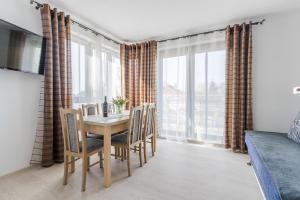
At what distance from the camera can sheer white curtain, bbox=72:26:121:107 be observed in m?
3.24

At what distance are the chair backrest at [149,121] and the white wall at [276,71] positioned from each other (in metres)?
1.93

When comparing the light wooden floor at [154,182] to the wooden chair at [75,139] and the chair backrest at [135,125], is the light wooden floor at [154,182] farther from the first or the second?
the chair backrest at [135,125]

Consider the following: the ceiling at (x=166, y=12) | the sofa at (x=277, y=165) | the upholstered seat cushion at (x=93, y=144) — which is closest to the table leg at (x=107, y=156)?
the upholstered seat cushion at (x=93, y=144)

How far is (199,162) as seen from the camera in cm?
279

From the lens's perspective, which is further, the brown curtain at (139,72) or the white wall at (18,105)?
the brown curtain at (139,72)

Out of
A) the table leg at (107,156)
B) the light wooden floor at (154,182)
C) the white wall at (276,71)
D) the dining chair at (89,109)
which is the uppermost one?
the white wall at (276,71)

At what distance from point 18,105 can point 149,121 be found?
6.43 ft

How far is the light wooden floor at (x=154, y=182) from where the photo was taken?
1.88m

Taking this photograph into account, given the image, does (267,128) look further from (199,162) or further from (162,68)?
(162,68)

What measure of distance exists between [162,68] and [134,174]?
257 centimetres

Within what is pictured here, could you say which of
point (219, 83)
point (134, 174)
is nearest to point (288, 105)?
point (219, 83)

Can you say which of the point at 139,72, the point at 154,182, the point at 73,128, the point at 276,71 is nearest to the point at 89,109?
the point at 73,128

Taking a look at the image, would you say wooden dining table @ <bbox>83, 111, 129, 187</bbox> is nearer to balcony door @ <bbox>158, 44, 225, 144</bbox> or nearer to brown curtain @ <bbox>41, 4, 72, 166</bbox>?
brown curtain @ <bbox>41, 4, 72, 166</bbox>

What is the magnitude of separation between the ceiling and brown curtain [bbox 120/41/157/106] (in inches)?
23.6
